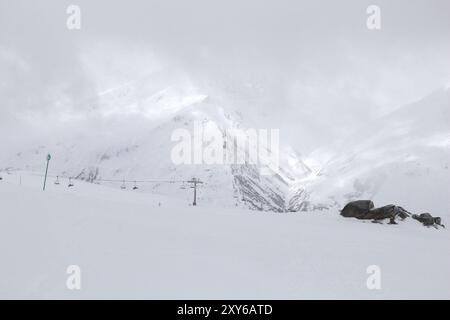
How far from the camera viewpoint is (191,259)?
Answer: 12625mm

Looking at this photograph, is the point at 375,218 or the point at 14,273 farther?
the point at 375,218

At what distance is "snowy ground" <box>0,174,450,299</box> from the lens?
10.4 m

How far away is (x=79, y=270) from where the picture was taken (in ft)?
36.3

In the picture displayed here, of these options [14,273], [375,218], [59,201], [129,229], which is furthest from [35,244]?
[375,218]

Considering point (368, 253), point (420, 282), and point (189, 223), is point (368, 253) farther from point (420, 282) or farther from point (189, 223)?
point (189, 223)

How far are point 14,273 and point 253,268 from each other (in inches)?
264

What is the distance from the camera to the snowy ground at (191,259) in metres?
10.4

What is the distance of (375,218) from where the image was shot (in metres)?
30.0

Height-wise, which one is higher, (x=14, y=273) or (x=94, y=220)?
(x=94, y=220)
